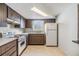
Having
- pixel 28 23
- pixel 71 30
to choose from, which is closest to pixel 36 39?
pixel 28 23

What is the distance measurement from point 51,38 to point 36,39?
3.58ft

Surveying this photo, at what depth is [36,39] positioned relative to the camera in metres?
7.59

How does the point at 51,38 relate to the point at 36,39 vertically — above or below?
above

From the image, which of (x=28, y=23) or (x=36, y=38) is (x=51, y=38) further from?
(x=28, y=23)

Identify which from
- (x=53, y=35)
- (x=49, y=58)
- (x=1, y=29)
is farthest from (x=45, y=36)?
(x=49, y=58)

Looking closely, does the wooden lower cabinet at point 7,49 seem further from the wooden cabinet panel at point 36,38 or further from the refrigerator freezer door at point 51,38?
the wooden cabinet panel at point 36,38

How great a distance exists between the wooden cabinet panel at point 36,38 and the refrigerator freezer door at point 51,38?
619 mm

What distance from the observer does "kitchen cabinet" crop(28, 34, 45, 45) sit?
7.55m

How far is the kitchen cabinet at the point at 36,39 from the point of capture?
297 inches

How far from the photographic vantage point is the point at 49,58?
74cm

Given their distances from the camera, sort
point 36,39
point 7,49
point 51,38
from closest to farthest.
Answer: point 7,49 → point 51,38 → point 36,39

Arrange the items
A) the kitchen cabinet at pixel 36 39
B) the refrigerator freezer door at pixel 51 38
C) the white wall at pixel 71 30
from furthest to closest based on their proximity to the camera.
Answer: the kitchen cabinet at pixel 36 39, the refrigerator freezer door at pixel 51 38, the white wall at pixel 71 30

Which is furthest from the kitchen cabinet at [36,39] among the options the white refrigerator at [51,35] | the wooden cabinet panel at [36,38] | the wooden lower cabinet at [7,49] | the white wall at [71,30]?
the wooden lower cabinet at [7,49]

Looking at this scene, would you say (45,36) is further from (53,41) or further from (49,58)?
(49,58)
